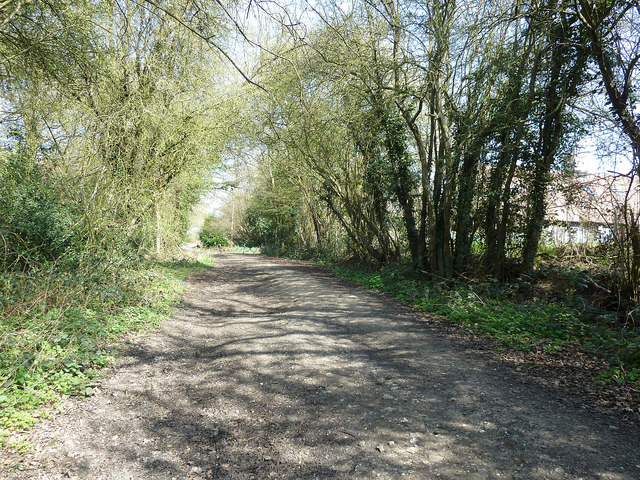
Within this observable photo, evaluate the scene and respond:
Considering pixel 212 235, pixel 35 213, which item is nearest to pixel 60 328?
pixel 35 213

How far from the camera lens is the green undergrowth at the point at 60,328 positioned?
3.36m

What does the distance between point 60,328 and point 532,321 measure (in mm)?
6770

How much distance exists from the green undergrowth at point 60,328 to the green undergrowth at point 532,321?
5274 mm

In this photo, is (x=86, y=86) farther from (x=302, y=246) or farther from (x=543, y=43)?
(x=302, y=246)

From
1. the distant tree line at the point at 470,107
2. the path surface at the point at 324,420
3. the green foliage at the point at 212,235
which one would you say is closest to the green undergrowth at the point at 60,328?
the path surface at the point at 324,420

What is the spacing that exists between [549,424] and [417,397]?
3.69 ft

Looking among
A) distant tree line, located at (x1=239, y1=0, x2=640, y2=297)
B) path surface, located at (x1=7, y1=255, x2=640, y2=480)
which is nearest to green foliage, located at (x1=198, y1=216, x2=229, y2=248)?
distant tree line, located at (x1=239, y1=0, x2=640, y2=297)

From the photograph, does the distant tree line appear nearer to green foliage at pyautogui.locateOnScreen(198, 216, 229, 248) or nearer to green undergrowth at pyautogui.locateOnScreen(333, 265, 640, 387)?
green undergrowth at pyautogui.locateOnScreen(333, 265, 640, 387)

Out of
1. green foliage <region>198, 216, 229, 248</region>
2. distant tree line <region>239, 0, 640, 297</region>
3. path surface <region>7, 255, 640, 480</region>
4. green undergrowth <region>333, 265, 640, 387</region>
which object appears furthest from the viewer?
green foliage <region>198, 216, 229, 248</region>

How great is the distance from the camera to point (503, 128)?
8258mm

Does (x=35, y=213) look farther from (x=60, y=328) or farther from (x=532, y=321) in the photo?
(x=532, y=321)

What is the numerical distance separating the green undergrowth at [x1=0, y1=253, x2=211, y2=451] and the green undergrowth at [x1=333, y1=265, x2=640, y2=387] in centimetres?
527

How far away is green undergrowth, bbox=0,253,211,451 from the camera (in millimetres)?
3355

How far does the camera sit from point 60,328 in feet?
15.8
